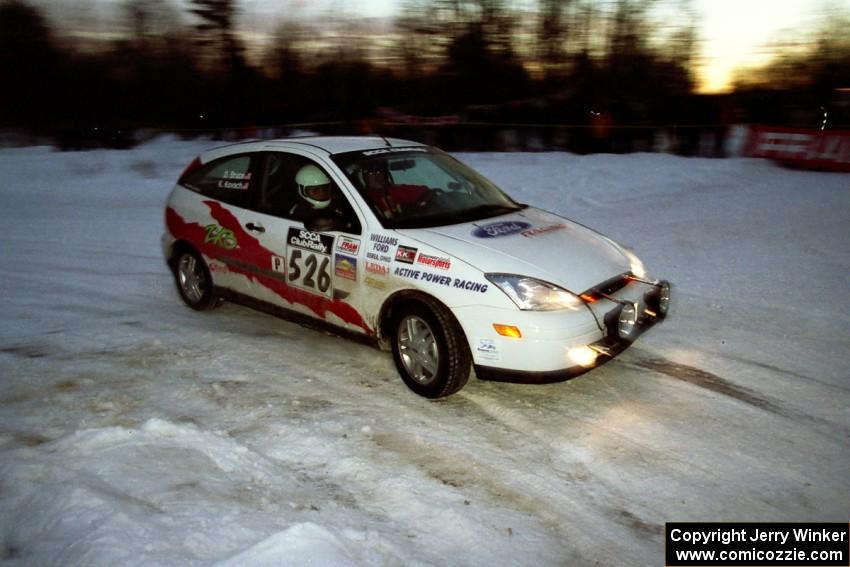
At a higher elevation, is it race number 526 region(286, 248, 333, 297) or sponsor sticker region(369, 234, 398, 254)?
sponsor sticker region(369, 234, 398, 254)

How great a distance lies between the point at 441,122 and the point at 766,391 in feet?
54.1

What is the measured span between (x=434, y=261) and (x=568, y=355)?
1001 millimetres

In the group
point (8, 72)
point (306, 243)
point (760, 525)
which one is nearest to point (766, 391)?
point (760, 525)

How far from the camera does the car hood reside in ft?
13.3

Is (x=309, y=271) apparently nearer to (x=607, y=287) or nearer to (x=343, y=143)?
(x=343, y=143)

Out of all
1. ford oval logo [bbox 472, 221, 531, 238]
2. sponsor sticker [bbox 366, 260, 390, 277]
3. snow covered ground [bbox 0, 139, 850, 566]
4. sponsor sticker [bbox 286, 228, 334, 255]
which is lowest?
snow covered ground [bbox 0, 139, 850, 566]

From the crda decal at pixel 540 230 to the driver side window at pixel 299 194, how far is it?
3.82 ft

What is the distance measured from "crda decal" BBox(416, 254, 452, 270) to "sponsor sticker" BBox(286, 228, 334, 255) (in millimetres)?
802

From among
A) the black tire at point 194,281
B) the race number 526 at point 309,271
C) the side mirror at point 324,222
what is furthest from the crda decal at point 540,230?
the black tire at point 194,281

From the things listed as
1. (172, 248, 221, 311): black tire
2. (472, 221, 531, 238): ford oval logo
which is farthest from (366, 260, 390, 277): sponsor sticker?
(172, 248, 221, 311): black tire

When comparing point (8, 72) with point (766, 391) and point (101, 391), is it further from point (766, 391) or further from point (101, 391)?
point (766, 391)

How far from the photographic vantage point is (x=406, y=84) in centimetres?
2394

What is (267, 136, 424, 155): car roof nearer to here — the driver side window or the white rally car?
the white rally car

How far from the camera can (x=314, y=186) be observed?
486 centimetres
